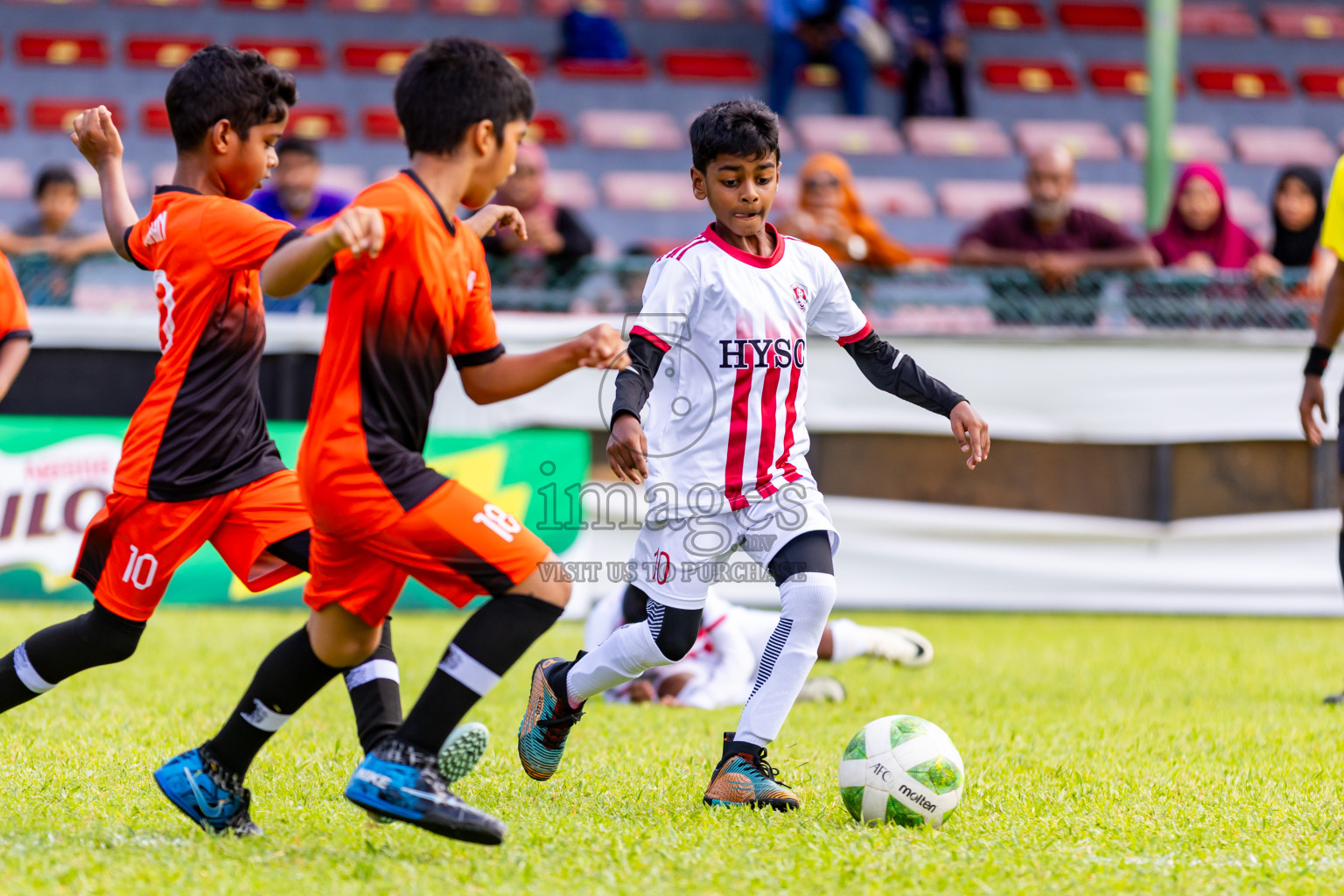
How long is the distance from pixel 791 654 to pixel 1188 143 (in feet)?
44.1

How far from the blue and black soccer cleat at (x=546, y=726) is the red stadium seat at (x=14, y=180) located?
10809 mm

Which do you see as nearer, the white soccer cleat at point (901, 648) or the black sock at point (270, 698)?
the black sock at point (270, 698)

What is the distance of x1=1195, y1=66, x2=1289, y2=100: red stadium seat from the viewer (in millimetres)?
16344

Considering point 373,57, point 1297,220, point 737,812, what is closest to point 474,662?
point 737,812

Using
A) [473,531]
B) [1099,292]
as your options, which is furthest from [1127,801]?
[1099,292]

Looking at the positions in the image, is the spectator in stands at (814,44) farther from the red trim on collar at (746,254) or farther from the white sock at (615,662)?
the white sock at (615,662)

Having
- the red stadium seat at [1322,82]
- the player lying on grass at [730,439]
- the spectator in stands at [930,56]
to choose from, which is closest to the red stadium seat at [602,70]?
the spectator in stands at [930,56]

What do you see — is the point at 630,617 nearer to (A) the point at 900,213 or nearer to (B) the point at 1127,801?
(B) the point at 1127,801

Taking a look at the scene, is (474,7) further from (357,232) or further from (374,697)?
(357,232)

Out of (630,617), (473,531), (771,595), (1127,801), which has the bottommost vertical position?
(771,595)

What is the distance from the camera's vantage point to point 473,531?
111 inches

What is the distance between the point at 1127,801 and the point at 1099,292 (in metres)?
5.14

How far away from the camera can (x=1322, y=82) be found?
1662 centimetres

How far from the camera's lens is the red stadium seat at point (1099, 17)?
17109mm
